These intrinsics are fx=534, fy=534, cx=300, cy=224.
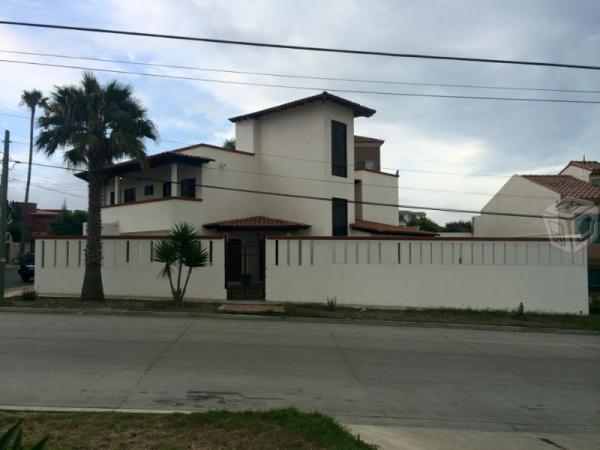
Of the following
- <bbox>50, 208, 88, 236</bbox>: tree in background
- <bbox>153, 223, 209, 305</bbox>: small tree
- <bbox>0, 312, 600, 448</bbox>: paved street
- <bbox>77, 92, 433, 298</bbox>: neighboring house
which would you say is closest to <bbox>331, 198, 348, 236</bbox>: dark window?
<bbox>77, 92, 433, 298</bbox>: neighboring house

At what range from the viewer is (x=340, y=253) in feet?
65.6

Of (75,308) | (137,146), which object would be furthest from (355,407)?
(137,146)

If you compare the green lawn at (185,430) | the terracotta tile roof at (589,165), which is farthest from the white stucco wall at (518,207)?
the green lawn at (185,430)

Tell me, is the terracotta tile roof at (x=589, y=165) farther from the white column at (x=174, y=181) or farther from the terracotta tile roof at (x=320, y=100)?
the white column at (x=174, y=181)

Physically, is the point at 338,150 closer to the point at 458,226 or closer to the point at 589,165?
the point at 589,165

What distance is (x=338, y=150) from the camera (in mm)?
26969

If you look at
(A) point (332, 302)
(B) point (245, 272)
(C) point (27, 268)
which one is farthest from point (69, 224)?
(A) point (332, 302)

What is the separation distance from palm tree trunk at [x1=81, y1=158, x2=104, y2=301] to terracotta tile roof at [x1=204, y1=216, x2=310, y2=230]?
644 centimetres

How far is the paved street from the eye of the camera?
7.05 metres

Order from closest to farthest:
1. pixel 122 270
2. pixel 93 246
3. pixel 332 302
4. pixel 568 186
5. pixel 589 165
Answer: pixel 332 302, pixel 93 246, pixel 122 270, pixel 568 186, pixel 589 165

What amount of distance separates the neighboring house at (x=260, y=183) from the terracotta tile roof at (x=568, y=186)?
27.8 feet

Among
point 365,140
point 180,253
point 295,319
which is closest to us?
point 295,319

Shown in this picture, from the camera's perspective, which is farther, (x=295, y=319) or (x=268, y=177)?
(x=268, y=177)

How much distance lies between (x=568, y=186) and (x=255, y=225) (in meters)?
17.4
